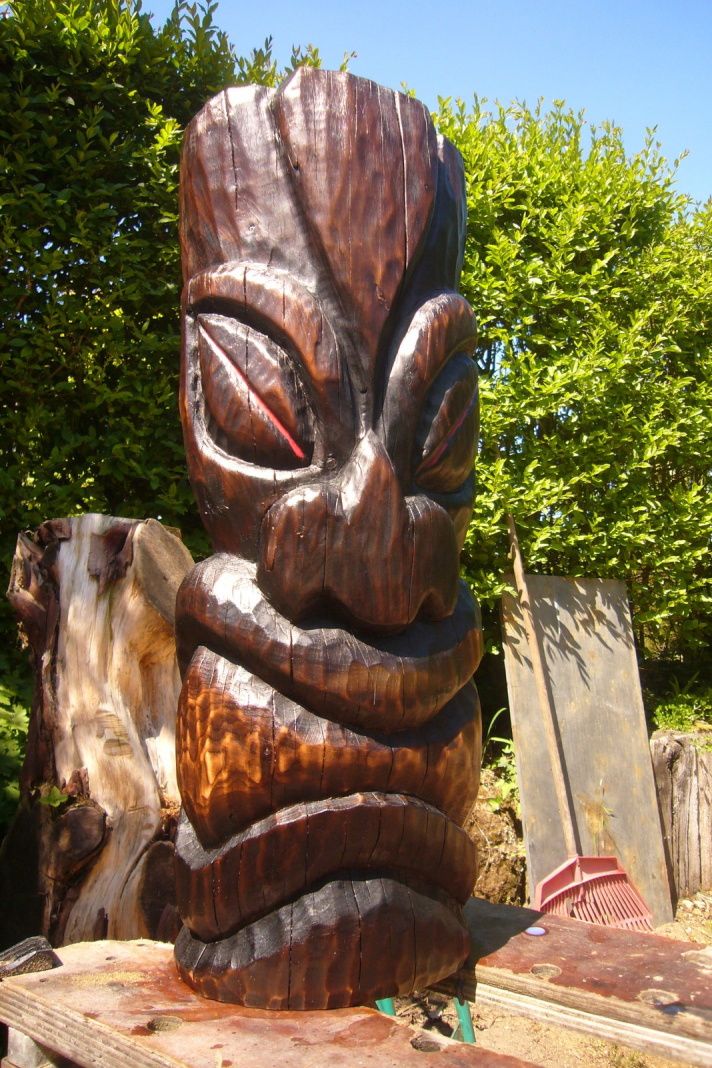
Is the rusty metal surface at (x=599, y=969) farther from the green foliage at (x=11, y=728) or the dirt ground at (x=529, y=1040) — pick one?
the green foliage at (x=11, y=728)

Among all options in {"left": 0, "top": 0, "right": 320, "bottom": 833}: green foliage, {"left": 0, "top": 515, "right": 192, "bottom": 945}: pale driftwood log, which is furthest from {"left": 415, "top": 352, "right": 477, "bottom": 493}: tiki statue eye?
{"left": 0, "top": 0, "right": 320, "bottom": 833}: green foliage

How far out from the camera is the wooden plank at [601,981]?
1.50 meters

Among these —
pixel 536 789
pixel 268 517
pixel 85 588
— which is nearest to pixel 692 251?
pixel 536 789

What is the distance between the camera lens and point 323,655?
1673 millimetres

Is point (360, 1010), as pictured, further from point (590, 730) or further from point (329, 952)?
point (590, 730)

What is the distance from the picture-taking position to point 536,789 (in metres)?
4.27

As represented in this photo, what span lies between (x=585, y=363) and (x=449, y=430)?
3.04m

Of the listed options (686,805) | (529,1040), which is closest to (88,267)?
(529,1040)

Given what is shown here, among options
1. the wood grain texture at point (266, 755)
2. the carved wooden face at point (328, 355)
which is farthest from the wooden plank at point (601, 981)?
the carved wooden face at point (328, 355)

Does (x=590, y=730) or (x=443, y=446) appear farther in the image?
(x=590, y=730)

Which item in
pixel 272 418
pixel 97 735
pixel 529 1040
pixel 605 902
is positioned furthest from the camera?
pixel 605 902

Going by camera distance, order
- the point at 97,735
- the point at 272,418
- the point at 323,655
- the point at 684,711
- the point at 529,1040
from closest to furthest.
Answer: the point at 323,655 < the point at 272,418 < the point at 97,735 < the point at 529,1040 < the point at 684,711

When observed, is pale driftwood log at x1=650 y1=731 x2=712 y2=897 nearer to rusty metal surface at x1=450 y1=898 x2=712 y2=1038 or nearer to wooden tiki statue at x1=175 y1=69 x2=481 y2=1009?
rusty metal surface at x1=450 y1=898 x2=712 y2=1038

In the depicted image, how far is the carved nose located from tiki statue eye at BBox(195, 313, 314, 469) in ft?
0.37
